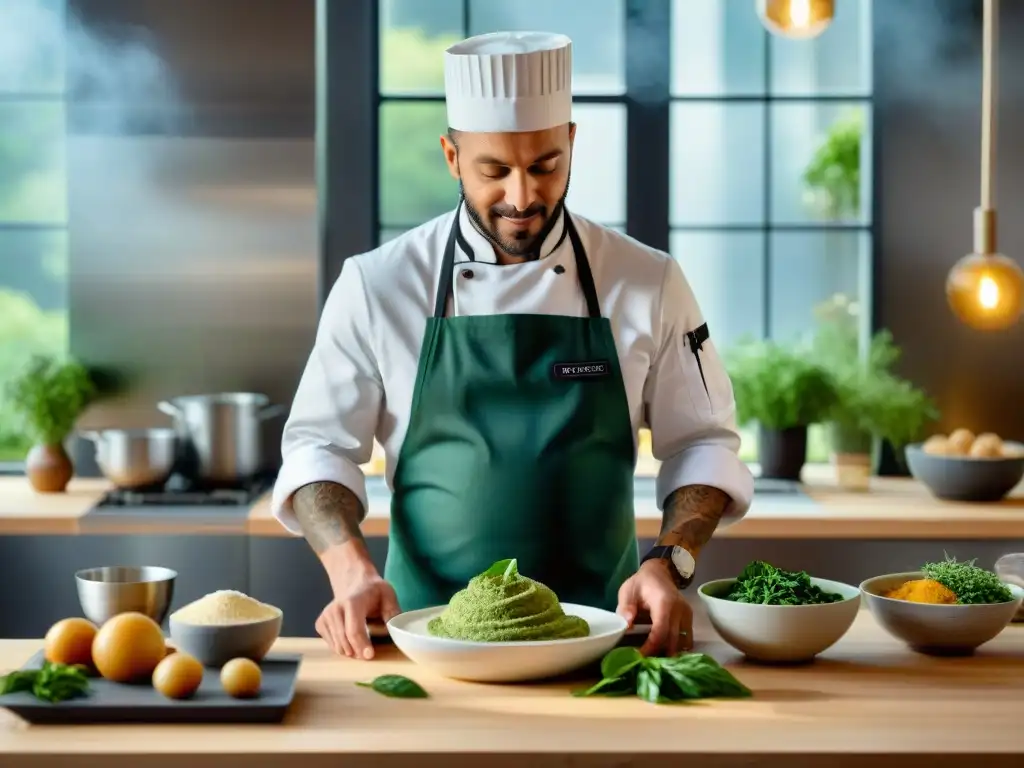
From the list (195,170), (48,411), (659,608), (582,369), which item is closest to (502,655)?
(659,608)

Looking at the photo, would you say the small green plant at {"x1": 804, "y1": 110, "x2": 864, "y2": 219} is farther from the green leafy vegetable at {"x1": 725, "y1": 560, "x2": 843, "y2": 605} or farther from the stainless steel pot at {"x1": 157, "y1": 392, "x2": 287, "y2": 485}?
the green leafy vegetable at {"x1": 725, "y1": 560, "x2": 843, "y2": 605}

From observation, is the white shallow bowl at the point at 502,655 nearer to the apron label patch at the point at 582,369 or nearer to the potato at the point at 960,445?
the apron label patch at the point at 582,369

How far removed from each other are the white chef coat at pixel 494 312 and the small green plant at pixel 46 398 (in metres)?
1.70

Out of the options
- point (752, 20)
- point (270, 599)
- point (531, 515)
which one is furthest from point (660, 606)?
point (752, 20)

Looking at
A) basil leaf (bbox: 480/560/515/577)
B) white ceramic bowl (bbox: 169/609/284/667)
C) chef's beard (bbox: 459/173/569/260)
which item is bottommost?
white ceramic bowl (bbox: 169/609/284/667)

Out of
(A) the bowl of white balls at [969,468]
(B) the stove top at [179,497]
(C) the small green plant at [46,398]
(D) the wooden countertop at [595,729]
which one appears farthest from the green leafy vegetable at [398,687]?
(C) the small green plant at [46,398]

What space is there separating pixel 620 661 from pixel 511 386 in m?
0.71

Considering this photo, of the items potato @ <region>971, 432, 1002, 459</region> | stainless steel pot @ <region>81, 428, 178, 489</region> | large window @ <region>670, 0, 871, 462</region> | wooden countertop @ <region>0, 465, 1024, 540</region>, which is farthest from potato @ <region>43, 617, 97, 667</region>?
large window @ <region>670, 0, 871, 462</region>

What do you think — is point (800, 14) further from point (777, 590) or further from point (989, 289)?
point (777, 590)

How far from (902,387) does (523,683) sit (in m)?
2.42

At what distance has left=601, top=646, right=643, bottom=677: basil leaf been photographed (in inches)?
69.4

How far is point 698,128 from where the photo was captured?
4.27 metres

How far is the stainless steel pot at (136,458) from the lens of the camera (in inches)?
144

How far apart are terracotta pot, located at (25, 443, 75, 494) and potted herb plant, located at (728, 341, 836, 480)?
190 cm
